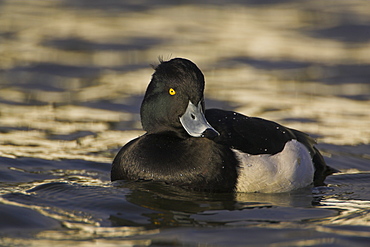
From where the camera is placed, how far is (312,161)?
7242 mm

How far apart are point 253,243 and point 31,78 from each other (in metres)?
6.15

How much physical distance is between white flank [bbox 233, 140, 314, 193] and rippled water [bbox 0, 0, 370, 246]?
148mm

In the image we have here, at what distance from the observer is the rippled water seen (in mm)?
5402

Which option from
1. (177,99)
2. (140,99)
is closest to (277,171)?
(177,99)

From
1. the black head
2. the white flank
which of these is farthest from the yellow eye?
the white flank

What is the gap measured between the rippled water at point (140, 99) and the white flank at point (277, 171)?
0.15 m

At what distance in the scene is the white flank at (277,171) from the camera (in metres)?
6.33

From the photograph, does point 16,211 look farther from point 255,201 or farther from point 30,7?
point 30,7

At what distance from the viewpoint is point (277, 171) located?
21.5ft

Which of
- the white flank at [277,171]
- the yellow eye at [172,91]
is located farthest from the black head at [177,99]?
the white flank at [277,171]

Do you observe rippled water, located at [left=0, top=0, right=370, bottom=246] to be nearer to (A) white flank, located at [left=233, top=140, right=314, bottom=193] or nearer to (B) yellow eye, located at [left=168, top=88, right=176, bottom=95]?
(A) white flank, located at [left=233, top=140, right=314, bottom=193]

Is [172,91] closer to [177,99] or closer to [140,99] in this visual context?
[177,99]

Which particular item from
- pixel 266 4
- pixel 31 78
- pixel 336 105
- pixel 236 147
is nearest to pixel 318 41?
pixel 266 4

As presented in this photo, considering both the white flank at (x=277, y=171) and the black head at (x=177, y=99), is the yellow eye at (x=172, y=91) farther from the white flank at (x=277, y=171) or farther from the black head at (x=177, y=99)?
the white flank at (x=277, y=171)
